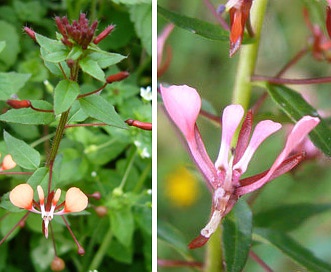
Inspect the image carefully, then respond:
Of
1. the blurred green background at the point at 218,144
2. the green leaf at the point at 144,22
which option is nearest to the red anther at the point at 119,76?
the green leaf at the point at 144,22

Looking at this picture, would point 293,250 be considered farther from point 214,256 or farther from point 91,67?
point 91,67

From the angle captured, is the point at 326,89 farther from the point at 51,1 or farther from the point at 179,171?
the point at 51,1

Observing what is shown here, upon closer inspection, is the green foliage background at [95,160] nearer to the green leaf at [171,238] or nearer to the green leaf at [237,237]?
the green leaf at [171,238]

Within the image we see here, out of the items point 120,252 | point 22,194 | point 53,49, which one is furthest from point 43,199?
point 120,252

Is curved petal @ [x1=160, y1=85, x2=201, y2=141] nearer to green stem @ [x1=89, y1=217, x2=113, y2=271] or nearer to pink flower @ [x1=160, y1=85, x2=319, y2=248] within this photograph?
pink flower @ [x1=160, y1=85, x2=319, y2=248]

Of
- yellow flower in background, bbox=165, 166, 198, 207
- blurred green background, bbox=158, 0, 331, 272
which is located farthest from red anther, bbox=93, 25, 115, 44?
yellow flower in background, bbox=165, 166, 198, 207

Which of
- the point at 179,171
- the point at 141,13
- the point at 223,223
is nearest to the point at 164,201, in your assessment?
the point at 179,171
